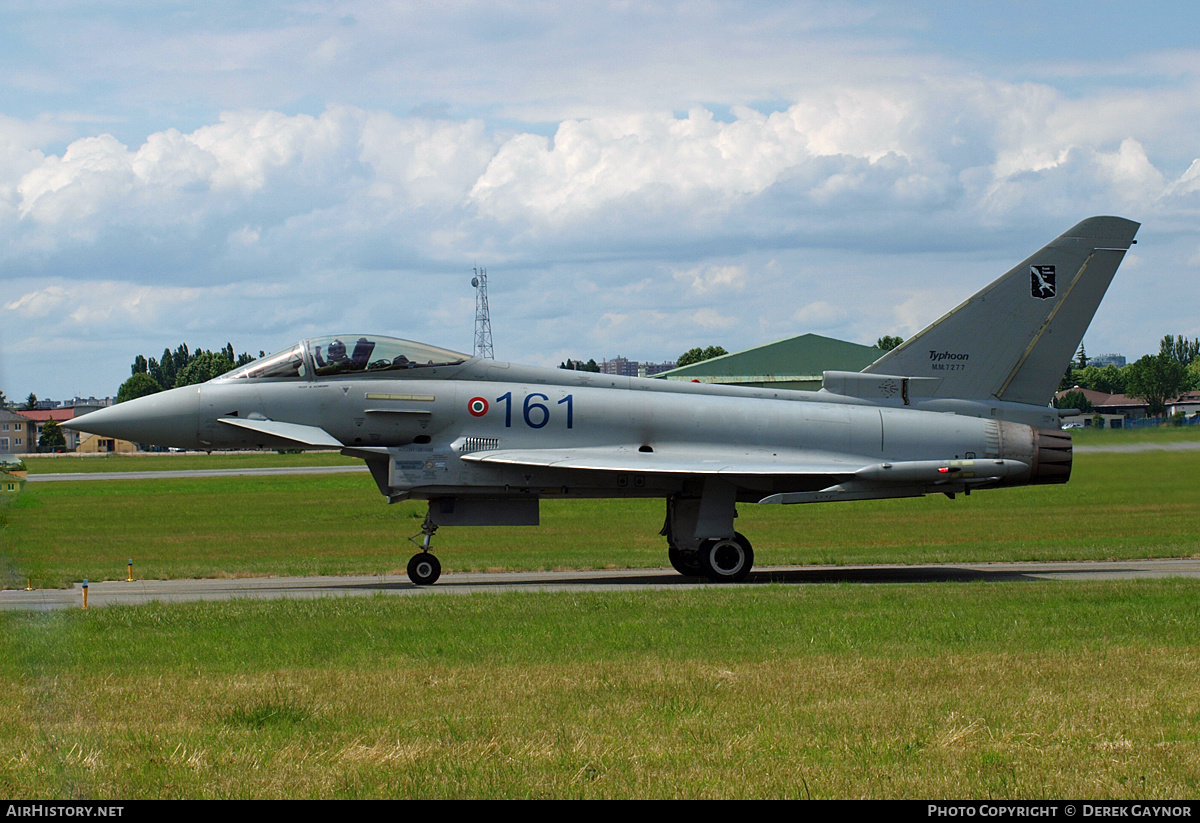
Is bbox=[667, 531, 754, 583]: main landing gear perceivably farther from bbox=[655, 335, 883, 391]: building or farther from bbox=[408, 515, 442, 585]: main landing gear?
bbox=[655, 335, 883, 391]: building

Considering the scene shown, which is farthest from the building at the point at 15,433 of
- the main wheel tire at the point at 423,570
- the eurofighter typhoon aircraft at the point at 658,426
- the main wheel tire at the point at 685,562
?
the main wheel tire at the point at 685,562

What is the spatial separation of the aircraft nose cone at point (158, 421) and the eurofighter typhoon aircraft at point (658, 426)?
0.08 ft

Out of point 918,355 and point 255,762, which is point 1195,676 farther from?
point 918,355

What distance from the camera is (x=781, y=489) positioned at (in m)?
18.0

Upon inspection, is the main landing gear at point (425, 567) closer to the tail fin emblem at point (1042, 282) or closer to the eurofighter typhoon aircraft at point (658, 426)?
the eurofighter typhoon aircraft at point (658, 426)

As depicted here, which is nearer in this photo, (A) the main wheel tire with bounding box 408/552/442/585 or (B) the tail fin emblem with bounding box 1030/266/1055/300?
(A) the main wheel tire with bounding box 408/552/442/585

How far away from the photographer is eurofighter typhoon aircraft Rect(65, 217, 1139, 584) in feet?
57.7

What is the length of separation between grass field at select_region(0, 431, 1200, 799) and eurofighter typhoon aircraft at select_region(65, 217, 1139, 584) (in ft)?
9.45

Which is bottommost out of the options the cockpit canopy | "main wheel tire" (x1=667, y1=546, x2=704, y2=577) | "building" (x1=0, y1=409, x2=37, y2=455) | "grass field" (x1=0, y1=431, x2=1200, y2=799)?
"main wheel tire" (x1=667, y1=546, x2=704, y2=577)

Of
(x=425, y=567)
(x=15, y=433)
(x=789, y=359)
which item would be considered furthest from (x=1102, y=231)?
(x=789, y=359)

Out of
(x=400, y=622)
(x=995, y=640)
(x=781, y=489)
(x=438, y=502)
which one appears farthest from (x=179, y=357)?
(x=995, y=640)

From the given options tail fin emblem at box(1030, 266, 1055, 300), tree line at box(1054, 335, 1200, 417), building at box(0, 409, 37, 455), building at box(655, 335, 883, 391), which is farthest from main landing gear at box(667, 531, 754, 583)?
building at box(655, 335, 883, 391)

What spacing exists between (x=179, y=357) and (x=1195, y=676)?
1703 inches

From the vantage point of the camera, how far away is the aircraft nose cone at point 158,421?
1756cm
